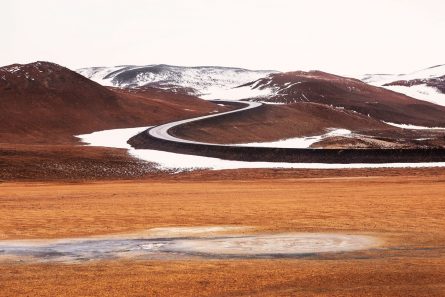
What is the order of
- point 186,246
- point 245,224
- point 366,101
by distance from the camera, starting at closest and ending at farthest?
1. point 186,246
2. point 245,224
3. point 366,101

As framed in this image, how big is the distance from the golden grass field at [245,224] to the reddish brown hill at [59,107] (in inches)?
2369

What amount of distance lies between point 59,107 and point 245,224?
316 feet

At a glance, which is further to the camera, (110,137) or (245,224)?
(110,137)

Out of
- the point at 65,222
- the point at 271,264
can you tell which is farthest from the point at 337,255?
the point at 65,222

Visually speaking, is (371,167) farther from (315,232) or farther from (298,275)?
(298,275)

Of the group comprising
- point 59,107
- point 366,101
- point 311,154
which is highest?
point 366,101

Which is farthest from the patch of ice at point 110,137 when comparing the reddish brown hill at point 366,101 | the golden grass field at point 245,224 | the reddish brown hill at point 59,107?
the reddish brown hill at point 366,101

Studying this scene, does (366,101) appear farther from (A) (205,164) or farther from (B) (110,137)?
(A) (205,164)

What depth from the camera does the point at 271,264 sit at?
16062 mm

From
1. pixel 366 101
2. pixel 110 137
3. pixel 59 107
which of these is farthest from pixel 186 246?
pixel 366 101

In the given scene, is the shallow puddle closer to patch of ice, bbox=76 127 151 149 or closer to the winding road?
the winding road

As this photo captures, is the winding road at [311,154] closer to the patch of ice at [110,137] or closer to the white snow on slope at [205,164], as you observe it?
the white snow on slope at [205,164]

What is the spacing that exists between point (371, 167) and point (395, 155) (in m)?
4.89

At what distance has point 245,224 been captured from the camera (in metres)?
23.3
